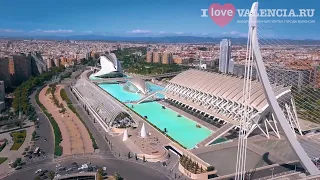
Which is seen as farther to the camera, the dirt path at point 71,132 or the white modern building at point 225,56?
the white modern building at point 225,56

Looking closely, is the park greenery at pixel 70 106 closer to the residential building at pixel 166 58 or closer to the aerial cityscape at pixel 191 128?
the aerial cityscape at pixel 191 128

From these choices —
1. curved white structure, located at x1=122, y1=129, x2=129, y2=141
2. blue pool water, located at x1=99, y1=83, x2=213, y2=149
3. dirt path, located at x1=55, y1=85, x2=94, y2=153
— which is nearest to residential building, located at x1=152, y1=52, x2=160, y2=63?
blue pool water, located at x1=99, y1=83, x2=213, y2=149

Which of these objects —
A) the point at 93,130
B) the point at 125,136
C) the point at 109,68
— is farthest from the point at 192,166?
the point at 109,68

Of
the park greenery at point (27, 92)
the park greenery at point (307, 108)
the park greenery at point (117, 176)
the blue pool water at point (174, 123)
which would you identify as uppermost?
the park greenery at point (307, 108)

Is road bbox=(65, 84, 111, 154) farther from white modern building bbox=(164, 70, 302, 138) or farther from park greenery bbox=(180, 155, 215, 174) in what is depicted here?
white modern building bbox=(164, 70, 302, 138)

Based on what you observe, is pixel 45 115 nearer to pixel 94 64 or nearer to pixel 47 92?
pixel 47 92

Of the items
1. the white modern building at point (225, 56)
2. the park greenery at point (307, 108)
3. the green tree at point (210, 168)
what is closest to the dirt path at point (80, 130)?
the green tree at point (210, 168)
